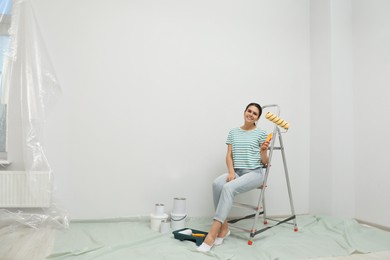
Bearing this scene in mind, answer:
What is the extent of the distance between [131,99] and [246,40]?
4.21ft

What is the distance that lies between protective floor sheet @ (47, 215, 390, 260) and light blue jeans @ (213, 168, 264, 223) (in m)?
0.25

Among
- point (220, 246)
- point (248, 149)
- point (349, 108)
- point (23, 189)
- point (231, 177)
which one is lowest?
point (220, 246)

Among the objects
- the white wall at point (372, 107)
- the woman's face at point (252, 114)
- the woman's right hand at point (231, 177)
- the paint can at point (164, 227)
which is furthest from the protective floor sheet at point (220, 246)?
the woman's face at point (252, 114)

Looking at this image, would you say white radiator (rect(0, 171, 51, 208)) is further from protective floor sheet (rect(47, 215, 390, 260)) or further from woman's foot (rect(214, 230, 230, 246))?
woman's foot (rect(214, 230, 230, 246))

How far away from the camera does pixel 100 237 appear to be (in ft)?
7.85

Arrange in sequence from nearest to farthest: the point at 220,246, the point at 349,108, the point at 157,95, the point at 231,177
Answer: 1. the point at 220,246
2. the point at 231,177
3. the point at 157,95
4. the point at 349,108

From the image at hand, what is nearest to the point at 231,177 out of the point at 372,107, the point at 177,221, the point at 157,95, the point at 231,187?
the point at 231,187

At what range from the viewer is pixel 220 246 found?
2311 mm

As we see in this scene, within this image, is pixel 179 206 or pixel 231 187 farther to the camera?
pixel 179 206

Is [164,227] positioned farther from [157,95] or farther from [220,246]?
[157,95]

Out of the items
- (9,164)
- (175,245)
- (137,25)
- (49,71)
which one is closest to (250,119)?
(175,245)

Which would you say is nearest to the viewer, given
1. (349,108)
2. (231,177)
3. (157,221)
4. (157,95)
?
(231,177)

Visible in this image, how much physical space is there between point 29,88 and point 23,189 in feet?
2.59

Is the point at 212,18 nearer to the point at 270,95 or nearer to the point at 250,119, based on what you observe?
the point at 270,95
